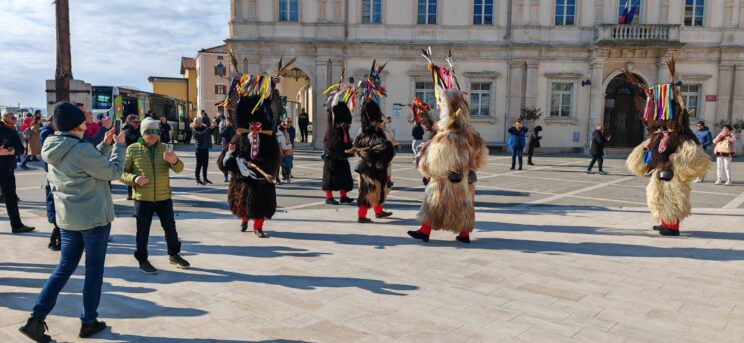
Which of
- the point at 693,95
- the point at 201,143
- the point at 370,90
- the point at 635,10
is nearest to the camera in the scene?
the point at 370,90

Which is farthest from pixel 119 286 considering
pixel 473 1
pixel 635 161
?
pixel 473 1

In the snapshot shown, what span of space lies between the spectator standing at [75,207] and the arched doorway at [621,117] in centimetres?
2657

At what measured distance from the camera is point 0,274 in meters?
5.66

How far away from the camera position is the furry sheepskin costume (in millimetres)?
6965

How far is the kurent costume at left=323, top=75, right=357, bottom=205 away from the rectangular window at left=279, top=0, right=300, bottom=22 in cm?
1643

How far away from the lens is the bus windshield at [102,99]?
25.2 meters

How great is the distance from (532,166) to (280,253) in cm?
1476

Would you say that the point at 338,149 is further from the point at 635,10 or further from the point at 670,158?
the point at 635,10

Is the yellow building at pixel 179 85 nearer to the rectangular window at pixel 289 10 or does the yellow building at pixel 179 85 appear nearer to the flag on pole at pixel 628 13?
the rectangular window at pixel 289 10

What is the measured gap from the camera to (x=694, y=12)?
84.6 feet

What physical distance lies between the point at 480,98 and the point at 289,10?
9.93 metres

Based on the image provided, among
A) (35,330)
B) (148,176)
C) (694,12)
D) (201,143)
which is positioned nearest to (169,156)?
(148,176)

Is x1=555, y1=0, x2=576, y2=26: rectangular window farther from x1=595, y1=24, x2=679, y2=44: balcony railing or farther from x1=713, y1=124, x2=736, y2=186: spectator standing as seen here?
x1=713, y1=124, x2=736, y2=186: spectator standing

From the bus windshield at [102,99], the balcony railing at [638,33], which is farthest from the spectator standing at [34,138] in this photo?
the balcony railing at [638,33]
